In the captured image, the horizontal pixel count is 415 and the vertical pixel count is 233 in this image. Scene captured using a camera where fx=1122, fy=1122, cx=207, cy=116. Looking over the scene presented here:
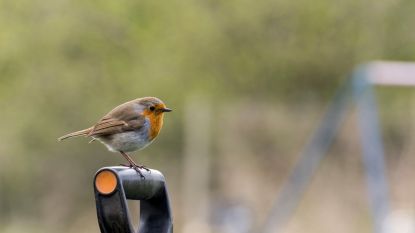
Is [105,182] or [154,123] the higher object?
[105,182]

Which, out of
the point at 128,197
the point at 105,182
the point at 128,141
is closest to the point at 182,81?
the point at 128,141

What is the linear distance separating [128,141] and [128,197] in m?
2.24

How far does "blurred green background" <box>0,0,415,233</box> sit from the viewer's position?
70.2 feet

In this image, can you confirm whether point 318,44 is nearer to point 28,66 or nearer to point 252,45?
point 252,45

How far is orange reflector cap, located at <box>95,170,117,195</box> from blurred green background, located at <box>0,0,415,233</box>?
1798 centimetres

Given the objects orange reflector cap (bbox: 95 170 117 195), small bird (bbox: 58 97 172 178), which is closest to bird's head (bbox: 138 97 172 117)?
small bird (bbox: 58 97 172 178)

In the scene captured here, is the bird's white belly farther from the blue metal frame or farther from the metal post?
the blue metal frame

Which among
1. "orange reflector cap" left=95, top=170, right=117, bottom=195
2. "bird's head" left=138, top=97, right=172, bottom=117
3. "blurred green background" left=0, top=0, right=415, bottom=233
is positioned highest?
"orange reflector cap" left=95, top=170, right=117, bottom=195

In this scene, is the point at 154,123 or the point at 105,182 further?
the point at 154,123

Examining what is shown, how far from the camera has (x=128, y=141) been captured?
4.94 metres

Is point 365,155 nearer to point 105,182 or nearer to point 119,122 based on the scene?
point 119,122

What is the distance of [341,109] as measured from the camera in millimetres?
15562

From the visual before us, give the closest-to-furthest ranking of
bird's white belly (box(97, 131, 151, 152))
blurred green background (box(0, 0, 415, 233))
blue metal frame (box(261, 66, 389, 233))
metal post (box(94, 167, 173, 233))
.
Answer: metal post (box(94, 167, 173, 233))
bird's white belly (box(97, 131, 151, 152))
blue metal frame (box(261, 66, 389, 233))
blurred green background (box(0, 0, 415, 233))

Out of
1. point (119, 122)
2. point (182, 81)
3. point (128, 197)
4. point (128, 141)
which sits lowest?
point (182, 81)
